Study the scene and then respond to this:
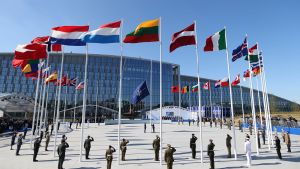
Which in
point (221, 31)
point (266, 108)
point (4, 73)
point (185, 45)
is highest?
point (4, 73)

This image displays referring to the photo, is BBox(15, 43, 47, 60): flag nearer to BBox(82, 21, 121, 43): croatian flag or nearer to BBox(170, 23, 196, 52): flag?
BBox(82, 21, 121, 43): croatian flag

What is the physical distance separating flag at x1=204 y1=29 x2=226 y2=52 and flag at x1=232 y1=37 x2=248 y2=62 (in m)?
2.92

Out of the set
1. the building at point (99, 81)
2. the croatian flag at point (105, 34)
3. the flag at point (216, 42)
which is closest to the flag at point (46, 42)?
the croatian flag at point (105, 34)

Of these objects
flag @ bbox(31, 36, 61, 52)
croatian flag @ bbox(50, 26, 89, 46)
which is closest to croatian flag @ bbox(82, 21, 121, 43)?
croatian flag @ bbox(50, 26, 89, 46)

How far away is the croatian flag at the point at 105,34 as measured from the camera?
14.5m

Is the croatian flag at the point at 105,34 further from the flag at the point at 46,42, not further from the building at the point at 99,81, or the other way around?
the building at the point at 99,81

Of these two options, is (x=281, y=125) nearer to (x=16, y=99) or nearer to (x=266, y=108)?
(x=266, y=108)

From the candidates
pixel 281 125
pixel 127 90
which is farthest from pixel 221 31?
pixel 127 90

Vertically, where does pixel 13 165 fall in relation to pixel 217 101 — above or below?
below

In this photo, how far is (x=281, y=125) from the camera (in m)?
36.6

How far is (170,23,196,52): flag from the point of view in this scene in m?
15.0

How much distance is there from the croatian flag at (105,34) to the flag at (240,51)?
10081 millimetres

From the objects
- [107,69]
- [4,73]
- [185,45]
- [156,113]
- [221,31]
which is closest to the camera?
[185,45]

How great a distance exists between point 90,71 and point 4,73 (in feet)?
111
